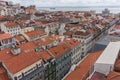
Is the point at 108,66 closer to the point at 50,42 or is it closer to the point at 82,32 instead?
the point at 50,42

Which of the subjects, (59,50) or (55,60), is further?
(59,50)

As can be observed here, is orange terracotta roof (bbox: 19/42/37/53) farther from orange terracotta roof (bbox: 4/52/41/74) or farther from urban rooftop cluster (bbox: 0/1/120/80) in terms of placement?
orange terracotta roof (bbox: 4/52/41/74)

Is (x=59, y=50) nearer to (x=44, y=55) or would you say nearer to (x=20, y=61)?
(x=44, y=55)

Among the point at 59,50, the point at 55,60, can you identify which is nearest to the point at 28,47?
the point at 59,50

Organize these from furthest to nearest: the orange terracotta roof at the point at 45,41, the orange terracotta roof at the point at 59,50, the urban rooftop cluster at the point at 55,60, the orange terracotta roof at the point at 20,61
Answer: the orange terracotta roof at the point at 45,41 < the orange terracotta roof at the point at 59,50 < the urban rooftop cluster at the point at 55,60 < the orange terracotta roof at the point at 20,61

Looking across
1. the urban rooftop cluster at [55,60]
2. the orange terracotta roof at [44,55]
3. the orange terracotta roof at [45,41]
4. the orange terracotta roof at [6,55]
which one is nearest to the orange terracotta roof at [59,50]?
the urban rooftop cluster at [55,60]

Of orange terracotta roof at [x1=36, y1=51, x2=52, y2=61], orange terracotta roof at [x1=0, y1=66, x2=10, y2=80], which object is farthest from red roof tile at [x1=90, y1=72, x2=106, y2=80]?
orange terracotta roof at [x1=0, y1=66, x2=10, y2=80]

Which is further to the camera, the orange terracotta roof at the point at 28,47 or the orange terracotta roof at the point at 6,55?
the orange terracotta roof at the point at 28,47

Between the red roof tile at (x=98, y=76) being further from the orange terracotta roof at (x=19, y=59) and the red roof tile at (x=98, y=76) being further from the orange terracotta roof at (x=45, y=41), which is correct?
the orange terracotta roof at (x=45, y=41)
